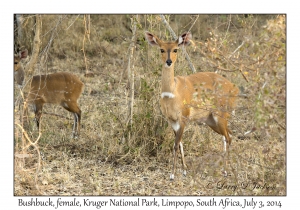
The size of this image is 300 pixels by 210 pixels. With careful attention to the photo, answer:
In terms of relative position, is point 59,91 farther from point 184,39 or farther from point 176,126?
point 184,39

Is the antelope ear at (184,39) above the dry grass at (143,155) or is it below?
above

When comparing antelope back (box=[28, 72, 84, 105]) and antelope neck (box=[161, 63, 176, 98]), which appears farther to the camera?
antelope back (box=[28, 72, 84, 105])

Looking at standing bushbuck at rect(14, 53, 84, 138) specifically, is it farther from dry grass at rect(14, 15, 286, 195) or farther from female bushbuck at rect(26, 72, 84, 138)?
dry grass at rect(14, 15, 286, 195)

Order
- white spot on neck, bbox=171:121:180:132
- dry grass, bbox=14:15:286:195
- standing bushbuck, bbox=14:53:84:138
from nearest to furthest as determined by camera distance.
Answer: dry grass, bbox=14:15:286:195 → white spot on neck, bbox=171:121:180:132 → standing bushbuck, bbox=14:53:84:138

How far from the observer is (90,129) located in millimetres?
7512

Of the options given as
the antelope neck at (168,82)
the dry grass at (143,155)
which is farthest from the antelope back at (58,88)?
the antelope neck at (168,82)

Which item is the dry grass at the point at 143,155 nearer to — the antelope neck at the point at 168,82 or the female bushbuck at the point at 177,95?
the female bushbuck at the point at 177,95

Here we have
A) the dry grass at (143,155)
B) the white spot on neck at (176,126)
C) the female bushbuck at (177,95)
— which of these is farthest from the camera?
the white spot on neck at (176,126)

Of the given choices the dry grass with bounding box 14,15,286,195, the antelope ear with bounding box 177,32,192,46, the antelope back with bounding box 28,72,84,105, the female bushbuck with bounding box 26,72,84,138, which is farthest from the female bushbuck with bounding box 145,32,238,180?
the antelope back with bounding box 28,72,84,105

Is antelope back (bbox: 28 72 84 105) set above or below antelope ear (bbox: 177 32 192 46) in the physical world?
below

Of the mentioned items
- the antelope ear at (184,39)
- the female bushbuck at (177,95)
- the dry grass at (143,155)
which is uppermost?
the antelope ear at (184,39)

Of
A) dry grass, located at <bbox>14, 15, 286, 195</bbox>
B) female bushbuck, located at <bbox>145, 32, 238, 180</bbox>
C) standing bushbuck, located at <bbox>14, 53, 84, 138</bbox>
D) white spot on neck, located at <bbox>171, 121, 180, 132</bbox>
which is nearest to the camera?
dry grass, located at <bbox>14, 15, 286, 195</bbox>

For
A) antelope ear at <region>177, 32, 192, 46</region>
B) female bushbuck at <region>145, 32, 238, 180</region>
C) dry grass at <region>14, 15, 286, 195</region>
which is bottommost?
dry grass at <region>14, 15, 286, 195</region>

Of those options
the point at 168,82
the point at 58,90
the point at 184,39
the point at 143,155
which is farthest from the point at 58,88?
the point at 184,39
